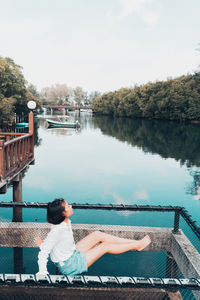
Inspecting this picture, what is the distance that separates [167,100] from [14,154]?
213ft

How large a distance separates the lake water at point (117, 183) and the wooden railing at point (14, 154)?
3.08m

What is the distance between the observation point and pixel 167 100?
68375 millimetres

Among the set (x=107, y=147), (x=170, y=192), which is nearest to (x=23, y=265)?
(x=170, y=192)

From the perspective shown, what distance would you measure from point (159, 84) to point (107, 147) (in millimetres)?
51101

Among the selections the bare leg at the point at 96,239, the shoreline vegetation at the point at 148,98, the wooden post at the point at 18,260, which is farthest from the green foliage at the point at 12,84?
the bare leg at the point at 96,239

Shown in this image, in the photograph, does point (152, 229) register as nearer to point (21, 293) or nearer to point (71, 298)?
point (71, 298)

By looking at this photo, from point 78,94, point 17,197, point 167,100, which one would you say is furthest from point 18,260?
point 78,94

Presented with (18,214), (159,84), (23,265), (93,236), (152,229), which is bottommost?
(23,265)

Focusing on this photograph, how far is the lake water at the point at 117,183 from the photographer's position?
8.85 meters

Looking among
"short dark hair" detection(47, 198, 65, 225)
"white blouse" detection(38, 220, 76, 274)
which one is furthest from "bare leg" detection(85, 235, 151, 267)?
"short dark hair" detection(47, 198, 65, 225)

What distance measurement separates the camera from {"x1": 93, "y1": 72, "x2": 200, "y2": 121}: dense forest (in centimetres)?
6209

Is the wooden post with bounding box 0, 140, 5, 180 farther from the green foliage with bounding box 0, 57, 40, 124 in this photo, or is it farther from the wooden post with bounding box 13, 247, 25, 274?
the green foliage with bounding box 0, 57, 40, 124

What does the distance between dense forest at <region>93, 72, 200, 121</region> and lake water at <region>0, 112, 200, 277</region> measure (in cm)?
3050

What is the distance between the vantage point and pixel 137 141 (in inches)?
1609
